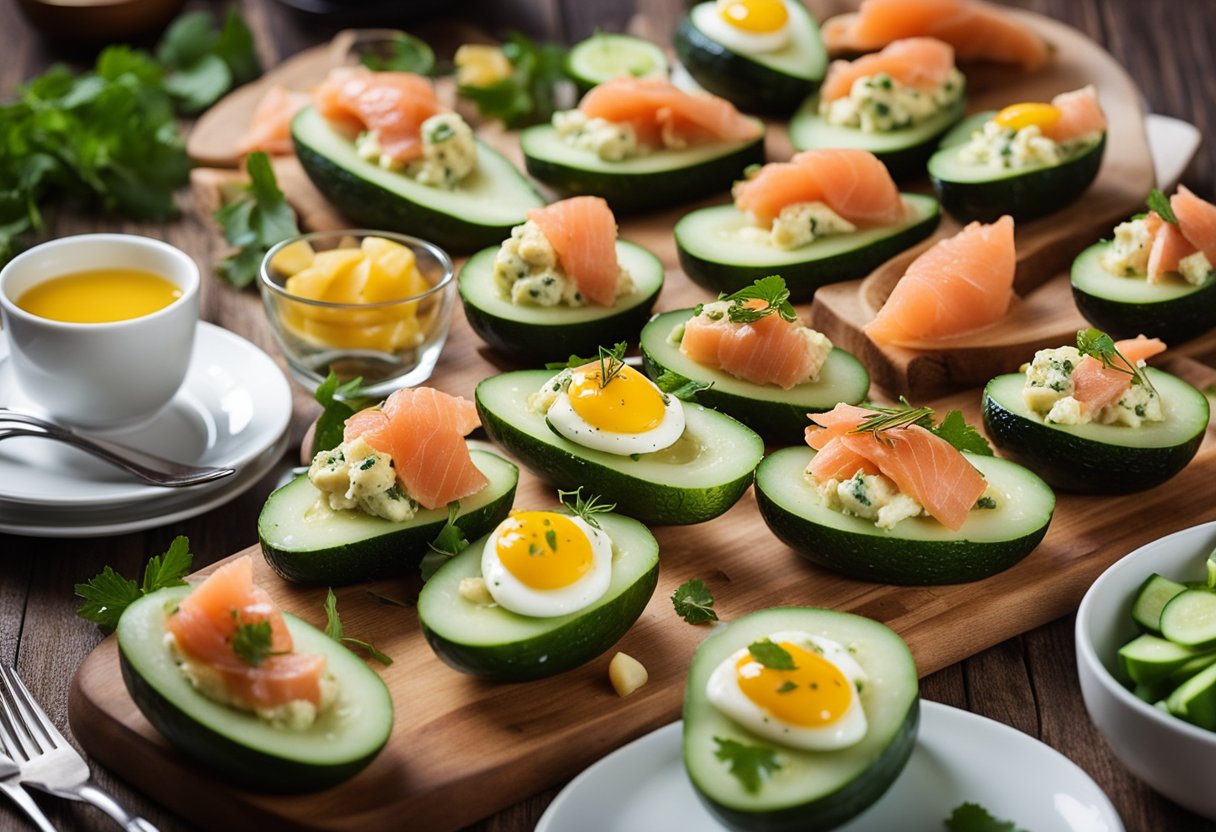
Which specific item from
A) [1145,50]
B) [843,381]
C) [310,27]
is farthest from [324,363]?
[1145,50]

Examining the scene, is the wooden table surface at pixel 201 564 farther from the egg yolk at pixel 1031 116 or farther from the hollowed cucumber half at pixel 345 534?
the egg yolk at pixel 1031 116

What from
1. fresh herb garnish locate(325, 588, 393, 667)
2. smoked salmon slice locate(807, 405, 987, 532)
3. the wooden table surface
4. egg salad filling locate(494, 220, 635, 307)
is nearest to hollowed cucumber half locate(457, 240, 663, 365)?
egg salad filling locate(494, 220, 635, 307)

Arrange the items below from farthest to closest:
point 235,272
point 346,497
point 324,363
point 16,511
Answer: point 235,272 < point 324,363 < point 16,511 < point 346,497

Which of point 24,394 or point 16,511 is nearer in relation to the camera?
point 16,511

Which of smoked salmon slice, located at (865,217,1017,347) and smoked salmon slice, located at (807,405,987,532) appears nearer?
smoked salmon slice, located at (807,405,987,532)

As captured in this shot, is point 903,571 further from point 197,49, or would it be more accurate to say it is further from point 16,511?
point 197,49

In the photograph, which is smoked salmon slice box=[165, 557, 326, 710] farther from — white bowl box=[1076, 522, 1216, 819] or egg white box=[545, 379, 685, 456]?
white bowl box=[1076, 522, 1216, 819]

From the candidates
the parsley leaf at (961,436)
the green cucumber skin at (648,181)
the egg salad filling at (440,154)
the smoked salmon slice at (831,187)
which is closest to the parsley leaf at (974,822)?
the parsley leaf at (961,436)
